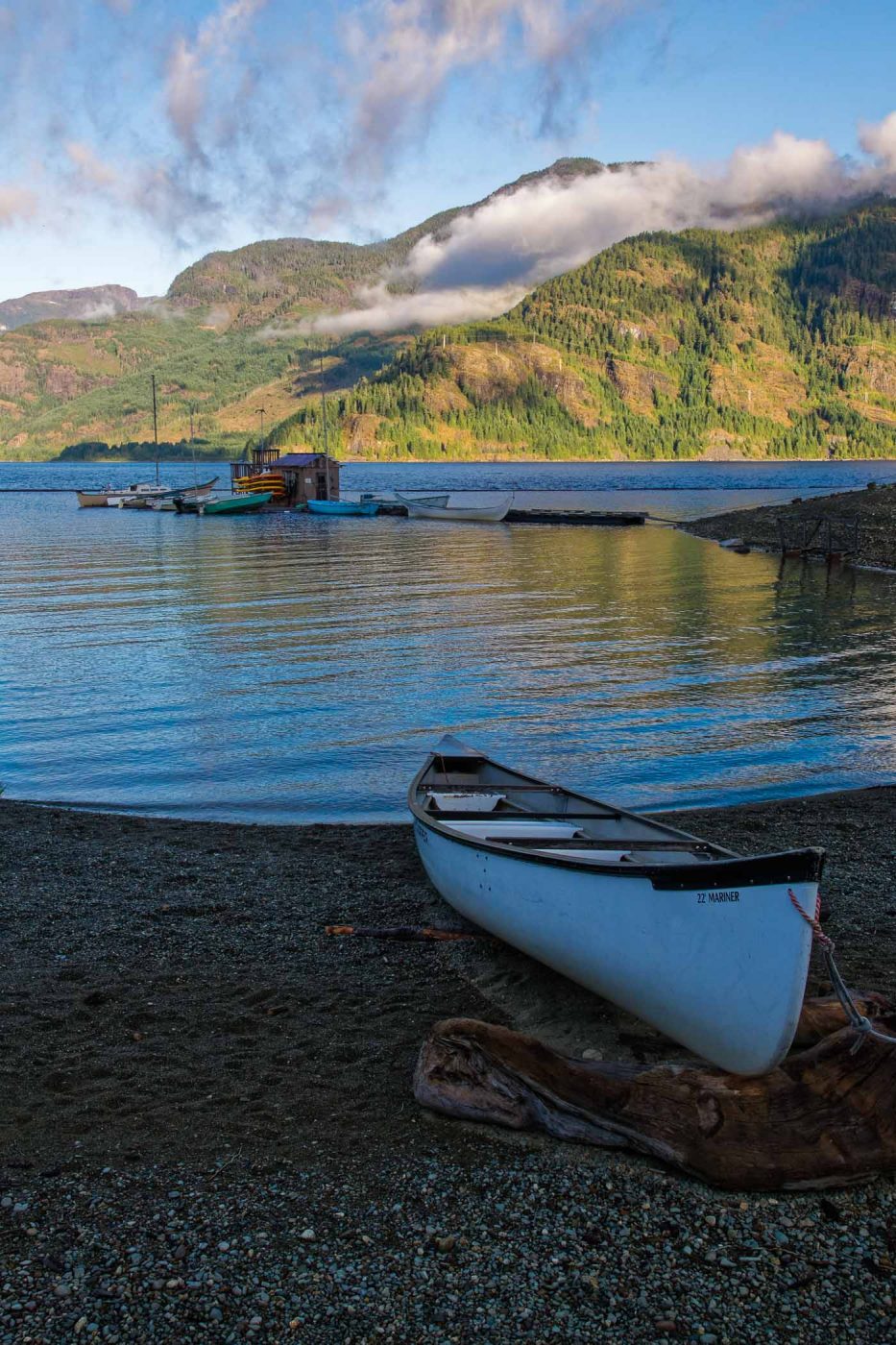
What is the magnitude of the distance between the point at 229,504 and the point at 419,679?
76780mm

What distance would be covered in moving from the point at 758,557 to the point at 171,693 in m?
43.4

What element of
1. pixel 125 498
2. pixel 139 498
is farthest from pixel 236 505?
pixel 125 498

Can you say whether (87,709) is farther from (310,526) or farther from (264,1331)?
(310,526)

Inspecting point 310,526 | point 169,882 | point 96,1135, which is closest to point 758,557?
point 310,526

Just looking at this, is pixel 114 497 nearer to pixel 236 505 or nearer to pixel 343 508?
pixel 236 505

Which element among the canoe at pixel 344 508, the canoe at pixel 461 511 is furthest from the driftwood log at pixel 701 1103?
the canoe at pixel 344 508

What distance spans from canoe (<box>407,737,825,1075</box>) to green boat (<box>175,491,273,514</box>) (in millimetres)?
91311

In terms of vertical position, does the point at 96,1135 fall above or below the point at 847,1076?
below

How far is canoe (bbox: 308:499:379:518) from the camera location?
98.2m

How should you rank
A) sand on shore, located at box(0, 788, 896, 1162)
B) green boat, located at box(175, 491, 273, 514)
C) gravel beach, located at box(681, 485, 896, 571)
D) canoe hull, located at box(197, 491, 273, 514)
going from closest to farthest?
sand on shore, located at box(0, 788, 896, 1162) < gravel beach, located at box(681, 485, 896, 571) < canoe hull, located at box(197, 491, 273, 514) < green boat, located at box(175, 491, 273, 514)

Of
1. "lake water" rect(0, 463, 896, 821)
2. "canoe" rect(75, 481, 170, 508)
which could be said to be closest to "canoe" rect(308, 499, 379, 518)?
"canoe" rect(75, 481, 170, 508)

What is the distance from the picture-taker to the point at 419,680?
26.0 m

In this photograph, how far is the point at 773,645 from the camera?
3116cm

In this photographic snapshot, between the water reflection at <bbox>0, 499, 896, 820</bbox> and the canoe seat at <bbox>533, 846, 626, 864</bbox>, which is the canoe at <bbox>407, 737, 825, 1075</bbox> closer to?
the canoe seat at <bbox>533, 846, 626, 864</bbox>
